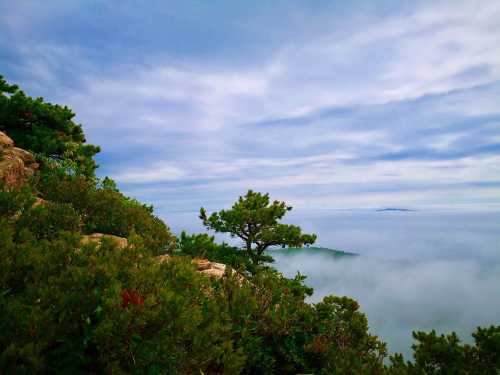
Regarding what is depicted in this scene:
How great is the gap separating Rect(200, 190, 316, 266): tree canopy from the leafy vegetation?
12992 mm

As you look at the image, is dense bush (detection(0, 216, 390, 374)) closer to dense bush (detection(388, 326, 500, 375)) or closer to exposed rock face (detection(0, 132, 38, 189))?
dense bush (detection(388, 326, 500, 375))

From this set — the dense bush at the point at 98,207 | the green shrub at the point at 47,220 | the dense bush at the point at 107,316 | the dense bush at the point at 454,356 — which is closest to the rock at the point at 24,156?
the dense bush at the point at 98,207

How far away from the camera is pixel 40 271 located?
4785mm

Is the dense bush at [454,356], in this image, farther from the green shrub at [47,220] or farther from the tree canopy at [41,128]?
the tree canopy at [41,128]

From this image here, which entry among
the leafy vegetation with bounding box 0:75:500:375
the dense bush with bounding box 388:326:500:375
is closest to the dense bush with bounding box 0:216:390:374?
the leafy vegetation with bounding box 0:75:500:375

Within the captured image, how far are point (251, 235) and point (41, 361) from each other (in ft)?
73.8

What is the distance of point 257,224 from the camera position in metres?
26.0

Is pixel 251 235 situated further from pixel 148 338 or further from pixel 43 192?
pixel 148 338

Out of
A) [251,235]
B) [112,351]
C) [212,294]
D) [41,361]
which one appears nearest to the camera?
[41,361]

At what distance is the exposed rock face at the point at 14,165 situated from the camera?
12.0 m

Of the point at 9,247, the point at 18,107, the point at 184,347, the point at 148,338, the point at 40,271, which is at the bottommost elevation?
the point at 184,347

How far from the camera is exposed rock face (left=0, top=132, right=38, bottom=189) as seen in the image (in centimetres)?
1195

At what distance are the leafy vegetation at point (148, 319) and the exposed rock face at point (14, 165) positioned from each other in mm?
686

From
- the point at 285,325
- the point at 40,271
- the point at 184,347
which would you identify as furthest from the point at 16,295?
the point at 285,325
